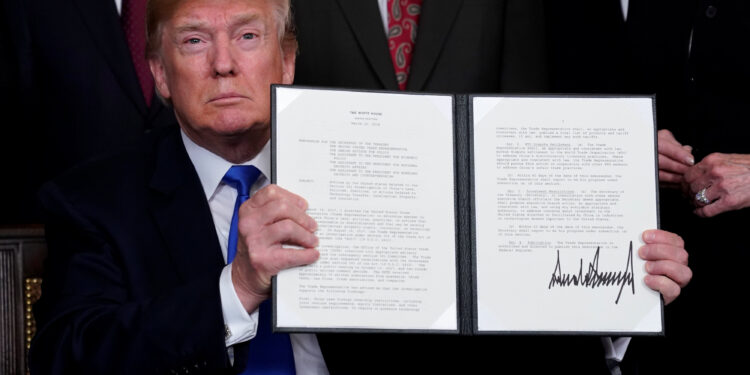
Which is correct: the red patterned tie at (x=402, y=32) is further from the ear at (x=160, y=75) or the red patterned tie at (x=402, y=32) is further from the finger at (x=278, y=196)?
the finger at (x=278, y=196)

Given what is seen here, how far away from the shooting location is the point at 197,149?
8.15 feet

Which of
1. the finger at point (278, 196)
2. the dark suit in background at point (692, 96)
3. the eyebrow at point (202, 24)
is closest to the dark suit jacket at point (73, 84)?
the eyebrow at point (202, 24)

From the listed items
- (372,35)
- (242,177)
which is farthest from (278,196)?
(372,35)

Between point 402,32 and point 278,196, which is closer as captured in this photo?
point 278,196

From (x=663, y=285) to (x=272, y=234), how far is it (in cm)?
81

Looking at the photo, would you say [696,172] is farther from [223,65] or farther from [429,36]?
[223,65]

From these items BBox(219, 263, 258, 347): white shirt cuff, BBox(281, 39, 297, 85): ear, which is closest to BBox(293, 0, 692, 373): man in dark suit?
BBox(281, 39, 297, 85): ear

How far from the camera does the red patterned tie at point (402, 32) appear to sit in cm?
308

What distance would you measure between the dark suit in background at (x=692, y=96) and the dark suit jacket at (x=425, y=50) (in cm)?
19

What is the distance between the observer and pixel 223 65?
231cm

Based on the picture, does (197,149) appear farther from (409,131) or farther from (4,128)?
(4,128)

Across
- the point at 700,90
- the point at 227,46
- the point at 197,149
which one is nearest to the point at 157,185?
the point at 197,149

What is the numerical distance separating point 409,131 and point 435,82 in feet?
3.37
